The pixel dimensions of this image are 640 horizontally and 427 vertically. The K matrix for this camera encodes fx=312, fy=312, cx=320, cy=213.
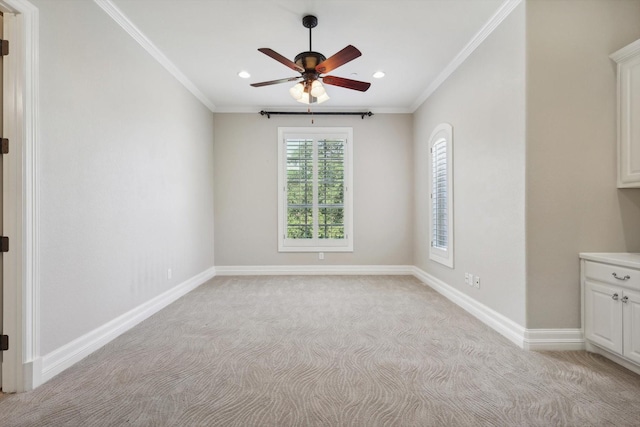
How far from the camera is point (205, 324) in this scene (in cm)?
316

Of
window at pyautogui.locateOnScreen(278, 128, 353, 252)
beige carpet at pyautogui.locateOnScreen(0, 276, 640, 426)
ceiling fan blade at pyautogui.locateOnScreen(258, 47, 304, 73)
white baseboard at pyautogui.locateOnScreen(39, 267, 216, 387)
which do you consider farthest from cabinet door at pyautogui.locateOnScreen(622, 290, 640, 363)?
white baseboard at pyautogui.locateOnScreen(39, 267, 216, 387)

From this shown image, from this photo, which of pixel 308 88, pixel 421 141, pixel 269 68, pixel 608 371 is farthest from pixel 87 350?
pixel 421 141

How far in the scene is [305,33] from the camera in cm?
321

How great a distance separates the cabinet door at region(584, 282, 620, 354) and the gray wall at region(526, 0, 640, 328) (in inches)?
3.8

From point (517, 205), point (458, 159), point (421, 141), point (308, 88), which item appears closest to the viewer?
point (517, 205)

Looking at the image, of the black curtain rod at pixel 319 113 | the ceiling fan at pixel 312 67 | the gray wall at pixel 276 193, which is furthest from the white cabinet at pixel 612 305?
the black curtain rod at pixel 319 113

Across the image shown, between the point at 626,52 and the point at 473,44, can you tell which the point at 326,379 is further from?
the point at 473,44

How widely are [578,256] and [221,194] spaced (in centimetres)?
495

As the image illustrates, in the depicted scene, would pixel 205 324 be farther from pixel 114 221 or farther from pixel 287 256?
pixel 287 256

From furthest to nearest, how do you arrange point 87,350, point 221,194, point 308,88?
point 221,194, point 308,88, point 87,350

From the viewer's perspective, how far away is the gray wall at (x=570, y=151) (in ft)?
8.30

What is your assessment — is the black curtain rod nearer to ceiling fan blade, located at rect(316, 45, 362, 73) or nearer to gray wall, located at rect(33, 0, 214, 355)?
gray wall, located at rect(33, 0, 214, 355)

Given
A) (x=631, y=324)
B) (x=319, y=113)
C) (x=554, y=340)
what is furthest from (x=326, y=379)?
(x=319, y=113)

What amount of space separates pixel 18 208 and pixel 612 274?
159 inches
